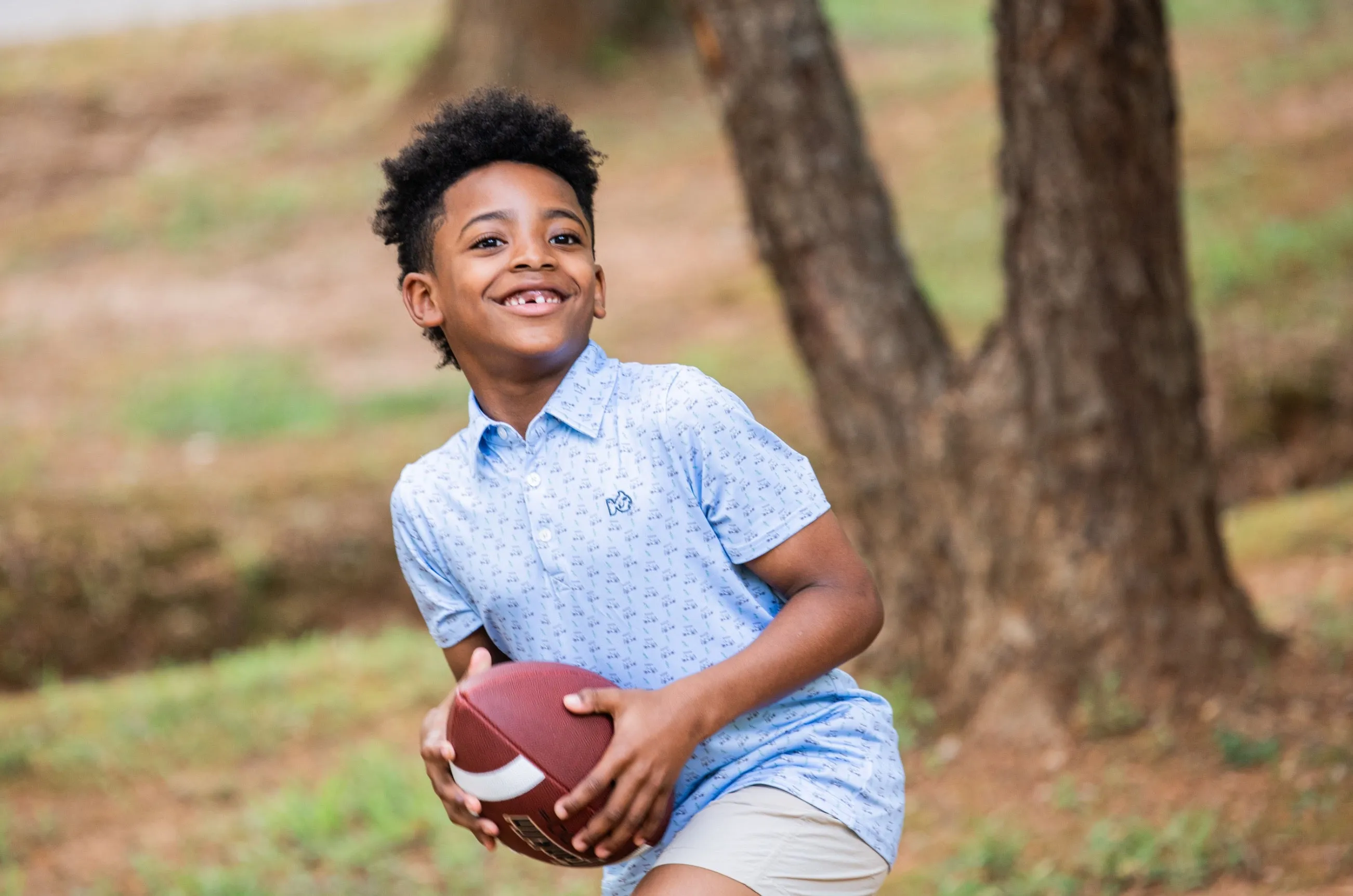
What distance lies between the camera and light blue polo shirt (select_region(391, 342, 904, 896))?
6.99ft

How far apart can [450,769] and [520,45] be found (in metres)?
11.4

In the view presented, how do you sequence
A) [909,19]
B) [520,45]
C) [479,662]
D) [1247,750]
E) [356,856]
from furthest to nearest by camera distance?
1. [909,19]
2. [520,45]
3. [356,856]
4. [1247,750]
5. [479,662]

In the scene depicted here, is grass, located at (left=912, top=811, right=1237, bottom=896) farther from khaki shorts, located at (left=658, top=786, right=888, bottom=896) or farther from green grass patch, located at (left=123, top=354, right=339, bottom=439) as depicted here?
green grass patch, located at (left=123, top=354, right=339, bottom=439)

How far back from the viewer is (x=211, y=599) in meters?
6.84

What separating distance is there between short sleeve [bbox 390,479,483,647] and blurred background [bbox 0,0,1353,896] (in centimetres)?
200

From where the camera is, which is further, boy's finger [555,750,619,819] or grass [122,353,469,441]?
grass [122,353,469,441]

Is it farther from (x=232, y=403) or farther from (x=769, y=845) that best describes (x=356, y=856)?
(x=232, y=403)

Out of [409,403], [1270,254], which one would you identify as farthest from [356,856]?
[1270,254]

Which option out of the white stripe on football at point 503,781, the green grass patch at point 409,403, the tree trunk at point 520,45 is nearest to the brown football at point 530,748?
the white stripe on football at point 503,781

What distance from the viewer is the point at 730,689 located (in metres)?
2.01

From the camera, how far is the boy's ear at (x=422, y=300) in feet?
7.80

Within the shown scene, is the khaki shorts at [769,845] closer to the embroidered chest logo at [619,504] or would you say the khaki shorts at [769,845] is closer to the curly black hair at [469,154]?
the embroidered chest logo at [619,504]

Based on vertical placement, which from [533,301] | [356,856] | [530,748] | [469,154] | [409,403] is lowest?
[356,856]

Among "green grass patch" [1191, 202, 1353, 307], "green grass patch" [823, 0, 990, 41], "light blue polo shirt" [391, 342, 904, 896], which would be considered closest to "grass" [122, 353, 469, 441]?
"green grass patch" [1191, 202, 1353, 307]
